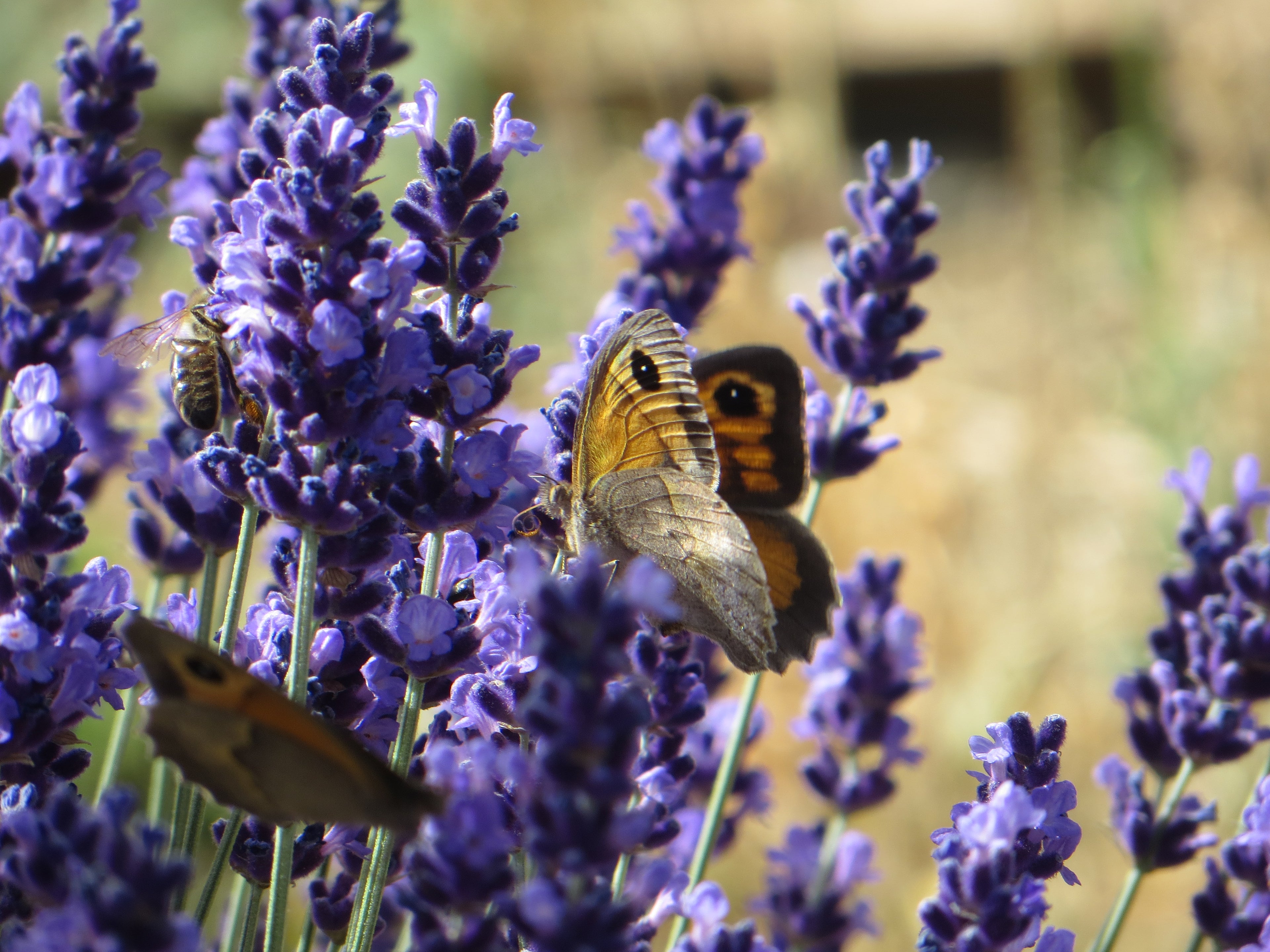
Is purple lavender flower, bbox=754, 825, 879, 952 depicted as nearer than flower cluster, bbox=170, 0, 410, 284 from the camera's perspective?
No

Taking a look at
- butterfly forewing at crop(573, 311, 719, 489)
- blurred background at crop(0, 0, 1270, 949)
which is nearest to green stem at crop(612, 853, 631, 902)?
butterfly forewing at crop(573, 311, 719, 489)

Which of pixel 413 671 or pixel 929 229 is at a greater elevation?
pixel 929 229

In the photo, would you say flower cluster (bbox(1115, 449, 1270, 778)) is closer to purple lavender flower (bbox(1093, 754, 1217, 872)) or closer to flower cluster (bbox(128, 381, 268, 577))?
purple lavender flower (bbox(1093, 754, 1217, 872))

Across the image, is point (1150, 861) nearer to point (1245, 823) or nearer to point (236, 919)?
point (1245, 823)

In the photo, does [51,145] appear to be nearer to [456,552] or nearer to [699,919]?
[456,552]

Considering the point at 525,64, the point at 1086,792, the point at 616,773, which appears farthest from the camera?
the point at 525,64

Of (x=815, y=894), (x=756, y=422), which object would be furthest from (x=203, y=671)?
(x=815, y=894)

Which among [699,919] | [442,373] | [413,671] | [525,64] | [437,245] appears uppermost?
[525,64]

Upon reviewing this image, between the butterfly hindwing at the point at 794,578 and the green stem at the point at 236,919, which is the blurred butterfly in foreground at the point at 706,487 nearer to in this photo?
the butterfly hindwing at the point at 794,578

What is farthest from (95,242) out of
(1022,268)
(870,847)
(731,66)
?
(731,66)
